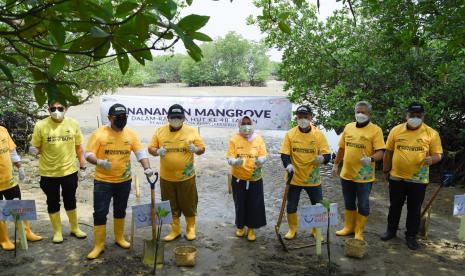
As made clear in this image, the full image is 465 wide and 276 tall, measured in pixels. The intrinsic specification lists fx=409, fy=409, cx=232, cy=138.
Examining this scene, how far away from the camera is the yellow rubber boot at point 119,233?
15.6 ft

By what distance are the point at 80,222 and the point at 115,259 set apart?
5.05ft

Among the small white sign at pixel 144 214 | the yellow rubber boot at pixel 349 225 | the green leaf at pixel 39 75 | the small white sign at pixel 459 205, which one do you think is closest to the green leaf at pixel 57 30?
the green leaf at pixel 39 75

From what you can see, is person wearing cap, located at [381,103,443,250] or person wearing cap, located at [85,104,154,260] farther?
person wearing cap, located at [381,103,443,250]

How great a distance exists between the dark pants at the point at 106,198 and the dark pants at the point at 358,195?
105 inches

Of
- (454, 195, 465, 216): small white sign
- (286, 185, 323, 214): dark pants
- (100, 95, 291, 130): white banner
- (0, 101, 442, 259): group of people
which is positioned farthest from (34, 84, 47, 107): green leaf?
(100, 95, 291, 130): white banner

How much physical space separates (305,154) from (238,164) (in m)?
0.82

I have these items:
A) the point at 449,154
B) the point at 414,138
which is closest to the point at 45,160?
the point at 414,138

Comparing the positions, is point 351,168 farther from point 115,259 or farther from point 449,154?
point 449,154

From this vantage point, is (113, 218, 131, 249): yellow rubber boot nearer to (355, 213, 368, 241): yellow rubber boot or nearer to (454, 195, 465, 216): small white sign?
(355, 213, 368, 241): yellow rubber boot

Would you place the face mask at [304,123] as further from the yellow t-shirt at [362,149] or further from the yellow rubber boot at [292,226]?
the yellow rubber boot at [292,226]

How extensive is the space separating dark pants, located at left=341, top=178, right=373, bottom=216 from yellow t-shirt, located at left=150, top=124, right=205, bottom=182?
6.20 feet

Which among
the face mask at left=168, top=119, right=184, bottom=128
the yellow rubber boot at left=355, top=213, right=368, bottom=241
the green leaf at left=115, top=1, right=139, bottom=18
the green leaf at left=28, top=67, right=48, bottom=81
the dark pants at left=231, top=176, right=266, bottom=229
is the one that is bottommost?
the yellow rubber boot at left=355, top=213, right=368, bottom=241

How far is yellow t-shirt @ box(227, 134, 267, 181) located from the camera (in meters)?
4.91

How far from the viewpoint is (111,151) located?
455cm
